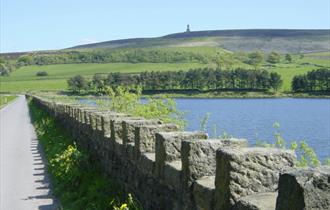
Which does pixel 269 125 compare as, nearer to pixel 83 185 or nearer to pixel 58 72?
pixel 83 185

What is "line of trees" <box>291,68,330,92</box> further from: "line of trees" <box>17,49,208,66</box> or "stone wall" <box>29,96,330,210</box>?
"stone wall" <box>29,96,330,210</box>

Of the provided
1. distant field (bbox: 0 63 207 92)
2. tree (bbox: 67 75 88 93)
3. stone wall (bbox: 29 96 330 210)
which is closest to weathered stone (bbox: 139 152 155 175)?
stone wall (bbox: 29 96 330 210)

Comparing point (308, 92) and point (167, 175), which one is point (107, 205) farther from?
point (308, 92)

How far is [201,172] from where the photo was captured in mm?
5352

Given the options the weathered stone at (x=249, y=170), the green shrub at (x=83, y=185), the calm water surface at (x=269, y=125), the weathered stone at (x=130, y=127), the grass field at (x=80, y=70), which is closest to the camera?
the weathered stone at (x=249, y=170)

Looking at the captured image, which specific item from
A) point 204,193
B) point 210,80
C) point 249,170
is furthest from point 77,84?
point 249,170

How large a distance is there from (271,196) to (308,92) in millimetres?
129226

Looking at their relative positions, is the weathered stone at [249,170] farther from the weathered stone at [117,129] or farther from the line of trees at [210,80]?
the line of trees at [210,80]

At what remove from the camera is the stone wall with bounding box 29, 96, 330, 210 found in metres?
4.00

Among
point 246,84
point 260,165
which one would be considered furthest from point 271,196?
point 246,84

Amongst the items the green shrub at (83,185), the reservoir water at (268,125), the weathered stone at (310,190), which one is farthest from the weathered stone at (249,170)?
the reservoir water at (268,125)

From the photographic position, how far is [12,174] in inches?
594

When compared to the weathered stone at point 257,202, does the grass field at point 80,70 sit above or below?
below

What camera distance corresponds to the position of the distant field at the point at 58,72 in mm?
141375
